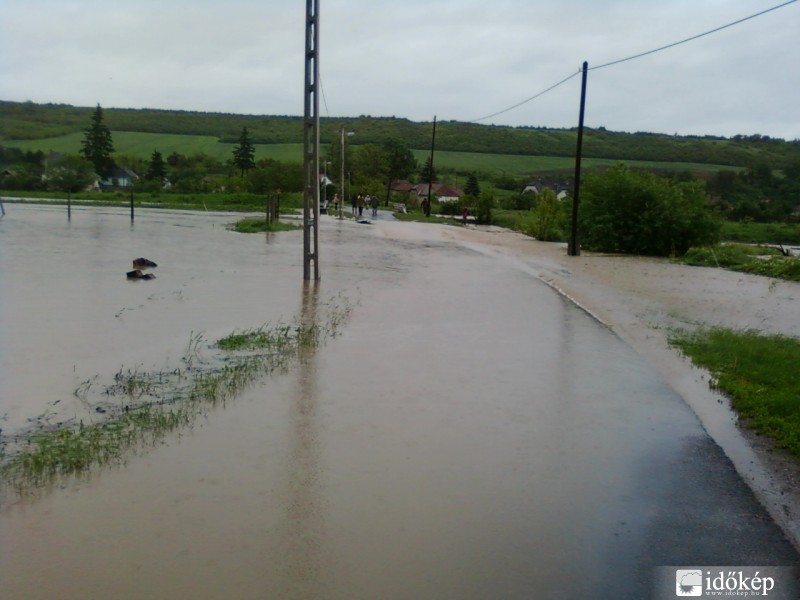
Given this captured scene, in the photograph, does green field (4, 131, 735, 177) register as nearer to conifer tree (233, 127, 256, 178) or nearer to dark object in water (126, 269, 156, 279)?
conifer tree (233, 127, 256, 178)

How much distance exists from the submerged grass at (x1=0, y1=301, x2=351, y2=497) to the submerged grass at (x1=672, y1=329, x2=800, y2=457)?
569 centimetres

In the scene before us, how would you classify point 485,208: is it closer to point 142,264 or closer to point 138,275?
point 142,264

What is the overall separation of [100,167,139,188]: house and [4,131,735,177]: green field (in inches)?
353

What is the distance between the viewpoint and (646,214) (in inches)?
1426

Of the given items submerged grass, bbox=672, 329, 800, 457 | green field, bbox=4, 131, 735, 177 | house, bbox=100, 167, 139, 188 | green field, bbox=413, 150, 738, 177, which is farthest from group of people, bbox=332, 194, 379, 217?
submerged grass, bbox=672, 329, 800, 457

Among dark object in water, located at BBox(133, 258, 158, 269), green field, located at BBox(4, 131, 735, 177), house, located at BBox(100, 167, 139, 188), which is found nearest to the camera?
dark object in water, located at BBox(133, 258, 158, 269)

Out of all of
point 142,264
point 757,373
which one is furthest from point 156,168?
point 757,373

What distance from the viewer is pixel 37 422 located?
8641mm

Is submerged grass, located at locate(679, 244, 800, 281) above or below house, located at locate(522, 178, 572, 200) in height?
below

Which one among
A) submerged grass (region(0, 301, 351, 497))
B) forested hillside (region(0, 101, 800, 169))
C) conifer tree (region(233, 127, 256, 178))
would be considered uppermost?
forested hillside (region(0, 101, 800, 169))

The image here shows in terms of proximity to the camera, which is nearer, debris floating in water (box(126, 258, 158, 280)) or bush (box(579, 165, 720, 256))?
debris floating in water (box(126, 258, 158, 280))

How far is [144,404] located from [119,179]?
339 ft

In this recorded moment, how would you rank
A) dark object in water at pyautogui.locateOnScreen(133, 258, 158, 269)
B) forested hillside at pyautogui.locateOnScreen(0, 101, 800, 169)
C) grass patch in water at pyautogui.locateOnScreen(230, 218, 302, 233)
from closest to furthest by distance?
dark object in water at pyautogui.locateOnScreen(133, 258, 158, 269) → grass patch in water at pyautogui.locateOnScreen(230, 218, 302, 233) → forested hillside at pyautogui.locateOnScreen(0, 101, 800, 169)

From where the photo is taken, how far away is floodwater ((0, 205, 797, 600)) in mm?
5332
